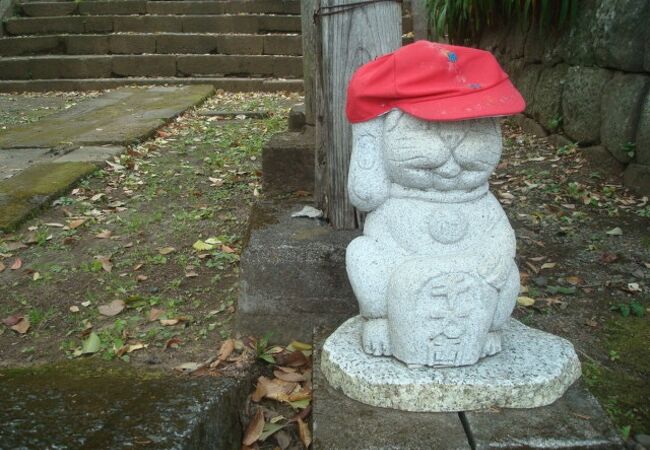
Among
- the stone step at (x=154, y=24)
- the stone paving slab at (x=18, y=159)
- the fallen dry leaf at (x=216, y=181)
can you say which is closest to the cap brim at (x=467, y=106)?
the fallen dry leaf at (x=216, y=181)

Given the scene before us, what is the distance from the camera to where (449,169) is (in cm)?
188

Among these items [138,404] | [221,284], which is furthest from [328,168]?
[138,404]

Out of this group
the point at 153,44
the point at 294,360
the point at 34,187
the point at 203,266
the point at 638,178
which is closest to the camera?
the point at 294,360

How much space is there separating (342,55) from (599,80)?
9.40 feet

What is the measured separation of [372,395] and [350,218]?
1057mm

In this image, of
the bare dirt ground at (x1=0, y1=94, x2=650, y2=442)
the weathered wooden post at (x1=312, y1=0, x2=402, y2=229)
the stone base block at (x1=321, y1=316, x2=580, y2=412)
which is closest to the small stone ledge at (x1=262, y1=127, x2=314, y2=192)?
the bare dirt ground at (x1=0, y1=94, x2=650, y2=442)

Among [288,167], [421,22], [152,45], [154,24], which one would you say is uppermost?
[154,24]

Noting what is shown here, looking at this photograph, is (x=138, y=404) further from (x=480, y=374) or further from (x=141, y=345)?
(x=480, y=374)

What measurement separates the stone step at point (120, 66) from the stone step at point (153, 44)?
265 millimetres

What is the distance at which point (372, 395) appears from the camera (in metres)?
1.89

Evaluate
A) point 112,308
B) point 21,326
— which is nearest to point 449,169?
point 112,308

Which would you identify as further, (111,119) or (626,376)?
(111,119)

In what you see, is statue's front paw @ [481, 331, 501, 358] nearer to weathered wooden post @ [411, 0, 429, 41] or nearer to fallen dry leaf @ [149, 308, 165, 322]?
fallen dry leaf @ [149, 308, 165, 322]

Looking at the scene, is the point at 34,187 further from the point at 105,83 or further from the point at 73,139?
the point at 105,83
